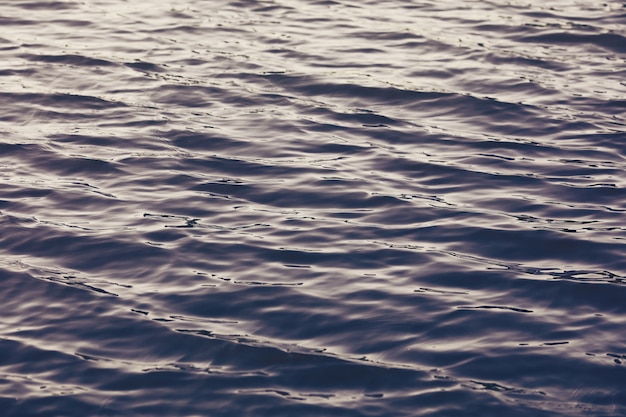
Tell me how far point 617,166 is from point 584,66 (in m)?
3.04

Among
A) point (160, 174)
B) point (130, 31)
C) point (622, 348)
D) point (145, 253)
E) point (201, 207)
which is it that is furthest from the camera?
point (130, 31)

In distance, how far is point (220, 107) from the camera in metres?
10.6

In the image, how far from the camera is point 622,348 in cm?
630

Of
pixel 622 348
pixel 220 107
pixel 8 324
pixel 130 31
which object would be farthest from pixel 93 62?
pixel 622 348

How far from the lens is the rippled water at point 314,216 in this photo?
6051 millimetres

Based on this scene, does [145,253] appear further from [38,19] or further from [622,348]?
[38,19]

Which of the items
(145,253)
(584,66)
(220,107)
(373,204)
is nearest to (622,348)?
(373,204)

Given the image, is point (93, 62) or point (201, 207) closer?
point (201, 207)

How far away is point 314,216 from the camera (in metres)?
8.29

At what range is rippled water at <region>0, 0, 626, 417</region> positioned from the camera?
6.05 m

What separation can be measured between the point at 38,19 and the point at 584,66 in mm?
7608

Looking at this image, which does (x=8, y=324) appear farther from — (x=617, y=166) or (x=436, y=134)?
(x=617, y=166)

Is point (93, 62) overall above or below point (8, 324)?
above

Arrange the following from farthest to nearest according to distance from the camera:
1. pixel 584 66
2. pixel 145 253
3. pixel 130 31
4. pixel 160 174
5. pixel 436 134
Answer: pixel 130 31 < pixel 584 66 < pixel 436 134 < pixel 160 174 < pixel 145 253
